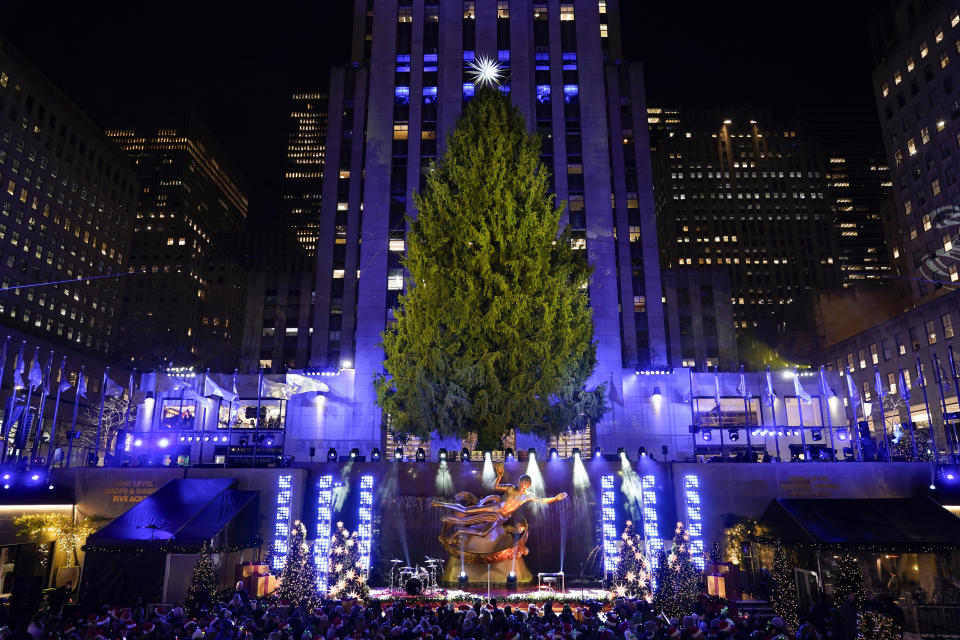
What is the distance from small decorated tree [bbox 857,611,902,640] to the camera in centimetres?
1742

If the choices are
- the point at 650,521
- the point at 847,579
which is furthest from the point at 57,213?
the point at 847,579

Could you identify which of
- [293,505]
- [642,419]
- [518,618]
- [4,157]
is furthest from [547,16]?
[4,157]

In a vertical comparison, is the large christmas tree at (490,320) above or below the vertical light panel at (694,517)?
above

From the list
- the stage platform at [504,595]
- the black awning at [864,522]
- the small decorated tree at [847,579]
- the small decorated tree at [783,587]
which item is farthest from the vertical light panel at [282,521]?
the small decorated tree at [847,579]

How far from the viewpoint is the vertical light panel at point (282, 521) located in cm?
2484

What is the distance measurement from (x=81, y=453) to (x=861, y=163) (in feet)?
690

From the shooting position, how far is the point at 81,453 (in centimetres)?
5978

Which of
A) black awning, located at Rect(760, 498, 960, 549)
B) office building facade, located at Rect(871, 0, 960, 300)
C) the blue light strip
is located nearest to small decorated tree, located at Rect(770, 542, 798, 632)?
black awning, located at Rect(760, 498, 960, 549)

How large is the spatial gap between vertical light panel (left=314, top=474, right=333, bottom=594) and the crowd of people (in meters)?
6.96

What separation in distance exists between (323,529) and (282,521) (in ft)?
5.40

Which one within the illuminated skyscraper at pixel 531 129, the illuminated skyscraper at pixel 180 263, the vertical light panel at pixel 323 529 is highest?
the illuminated skyscraper at pixel 180 263

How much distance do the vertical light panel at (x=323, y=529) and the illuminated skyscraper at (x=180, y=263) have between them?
10033cm

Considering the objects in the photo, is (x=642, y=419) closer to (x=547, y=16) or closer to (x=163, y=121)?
(x=547, y=16)

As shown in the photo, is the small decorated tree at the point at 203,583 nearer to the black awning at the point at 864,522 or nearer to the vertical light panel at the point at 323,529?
the vertical light panel at the point at 323,529
